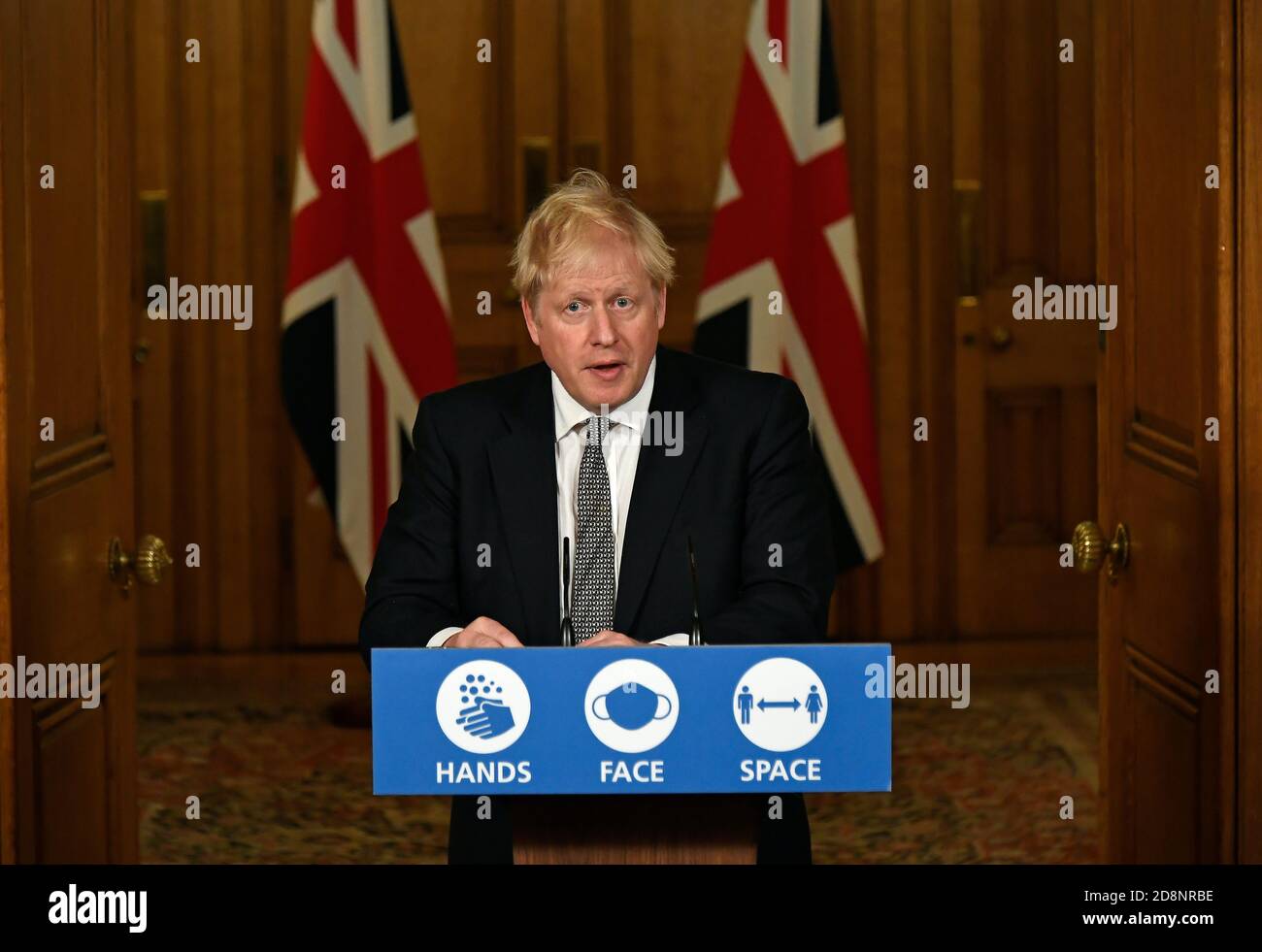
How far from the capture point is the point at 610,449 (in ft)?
9.04

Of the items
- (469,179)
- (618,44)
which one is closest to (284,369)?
(469,179)

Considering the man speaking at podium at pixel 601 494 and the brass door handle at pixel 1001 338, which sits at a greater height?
the brass door handle at pixel 1001 338

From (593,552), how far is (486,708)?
1.91 ft

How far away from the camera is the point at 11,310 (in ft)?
9.19

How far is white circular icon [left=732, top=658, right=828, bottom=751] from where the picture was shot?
2125 millimetres

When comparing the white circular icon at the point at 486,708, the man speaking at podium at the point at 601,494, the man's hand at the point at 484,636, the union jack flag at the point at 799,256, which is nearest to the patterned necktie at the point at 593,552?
the man speaking at podium at the point at 601,494

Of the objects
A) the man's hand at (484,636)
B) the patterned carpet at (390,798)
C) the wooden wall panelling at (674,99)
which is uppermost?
the wooden wall panelling at (674,99)

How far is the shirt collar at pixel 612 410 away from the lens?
2744 mm

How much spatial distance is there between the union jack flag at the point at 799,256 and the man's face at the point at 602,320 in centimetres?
288

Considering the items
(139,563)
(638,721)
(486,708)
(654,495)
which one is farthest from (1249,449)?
(139,563)

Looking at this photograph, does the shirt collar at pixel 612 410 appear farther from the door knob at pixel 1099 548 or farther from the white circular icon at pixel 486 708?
the door knob at pixel 1099 548

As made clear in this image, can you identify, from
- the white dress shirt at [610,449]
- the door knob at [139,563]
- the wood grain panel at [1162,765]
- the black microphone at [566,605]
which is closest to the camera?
the black microphone at [566,605]

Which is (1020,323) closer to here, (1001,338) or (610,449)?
(1001,338)

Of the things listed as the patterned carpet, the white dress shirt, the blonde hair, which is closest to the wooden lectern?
the white dress shirt
